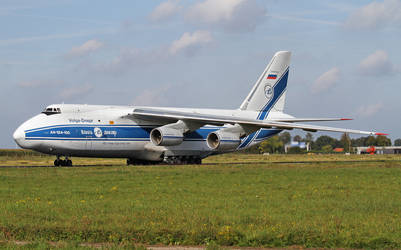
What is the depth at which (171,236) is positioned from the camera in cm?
1076

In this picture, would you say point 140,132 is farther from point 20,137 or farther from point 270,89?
point 270,89

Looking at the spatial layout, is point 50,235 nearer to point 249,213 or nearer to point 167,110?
point 249,213

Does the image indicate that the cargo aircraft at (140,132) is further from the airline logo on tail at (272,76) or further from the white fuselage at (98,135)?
the airline logo on tail at (272,76)

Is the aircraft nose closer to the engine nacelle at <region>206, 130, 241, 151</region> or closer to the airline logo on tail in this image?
the engine nacelle at <region>206, 130, 241, 151</region>

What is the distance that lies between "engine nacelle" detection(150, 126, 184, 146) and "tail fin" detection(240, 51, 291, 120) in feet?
27.1

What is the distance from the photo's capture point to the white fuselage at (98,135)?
1304 inches

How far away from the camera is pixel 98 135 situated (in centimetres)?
3481

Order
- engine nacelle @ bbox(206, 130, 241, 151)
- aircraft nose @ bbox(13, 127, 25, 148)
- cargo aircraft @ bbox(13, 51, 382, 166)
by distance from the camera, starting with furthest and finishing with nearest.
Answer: engine nacelle @ bbox(206, 130, 241, 151) < cargo aircraft @ bbox(13, 51, 382, 166) < aircraft nose @ bbox(13, 127, 25, 148)

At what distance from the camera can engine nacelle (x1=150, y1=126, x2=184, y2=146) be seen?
35562 millimetres

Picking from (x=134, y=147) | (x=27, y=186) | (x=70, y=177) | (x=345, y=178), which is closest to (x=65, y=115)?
(x=134, y=147)

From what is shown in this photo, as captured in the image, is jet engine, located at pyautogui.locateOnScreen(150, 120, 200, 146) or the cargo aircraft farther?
jet engine, located at pyautogui.locateOnScreen(150, 120, 200, 146)

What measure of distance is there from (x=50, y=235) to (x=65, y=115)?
2388 centimetres

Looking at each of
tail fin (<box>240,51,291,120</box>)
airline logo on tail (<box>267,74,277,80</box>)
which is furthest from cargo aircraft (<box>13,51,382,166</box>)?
airline logo on tail (<box>267,74,277,80</box>)

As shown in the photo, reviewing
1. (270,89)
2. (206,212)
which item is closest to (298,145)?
(270,89)
